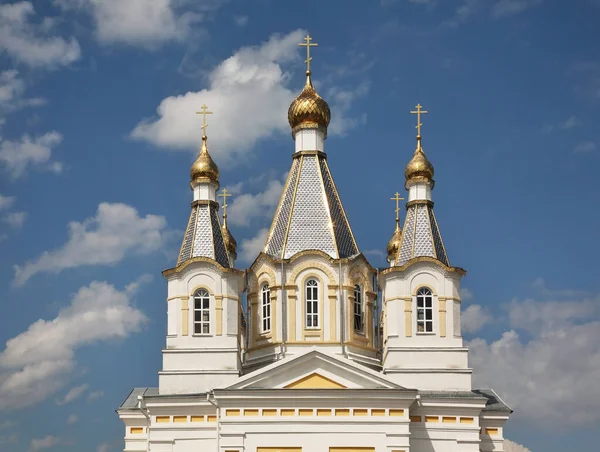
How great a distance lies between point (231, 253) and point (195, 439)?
1144 cm

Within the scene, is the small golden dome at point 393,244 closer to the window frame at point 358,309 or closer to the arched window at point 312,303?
the window frame at point 358,309

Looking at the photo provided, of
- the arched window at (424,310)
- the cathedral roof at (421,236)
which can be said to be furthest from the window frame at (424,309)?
the cathedral roof at (421,236)

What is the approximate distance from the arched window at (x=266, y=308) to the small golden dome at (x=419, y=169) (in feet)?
18.2

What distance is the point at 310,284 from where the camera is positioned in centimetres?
3198

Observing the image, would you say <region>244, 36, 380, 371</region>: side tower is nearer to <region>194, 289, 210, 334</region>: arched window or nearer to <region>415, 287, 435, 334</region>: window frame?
<region>194, 289, 210, 334</region>: arched window

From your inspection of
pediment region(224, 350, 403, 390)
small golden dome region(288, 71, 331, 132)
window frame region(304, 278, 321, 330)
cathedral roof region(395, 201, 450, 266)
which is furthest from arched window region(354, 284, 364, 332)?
small golden dome region(288, 71, 331, 132)

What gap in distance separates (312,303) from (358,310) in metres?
1.54

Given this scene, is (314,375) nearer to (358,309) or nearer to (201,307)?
(358,309)

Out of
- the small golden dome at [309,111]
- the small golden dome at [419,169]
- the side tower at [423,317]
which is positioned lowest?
the side tower at [423,317]

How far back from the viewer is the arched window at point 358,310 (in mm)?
32344

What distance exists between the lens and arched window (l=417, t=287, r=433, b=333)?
31.1 metres

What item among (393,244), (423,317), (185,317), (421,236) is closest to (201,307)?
(185,317)

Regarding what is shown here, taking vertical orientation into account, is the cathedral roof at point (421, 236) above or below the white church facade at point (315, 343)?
above

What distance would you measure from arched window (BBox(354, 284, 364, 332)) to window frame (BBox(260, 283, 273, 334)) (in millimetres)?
2524
